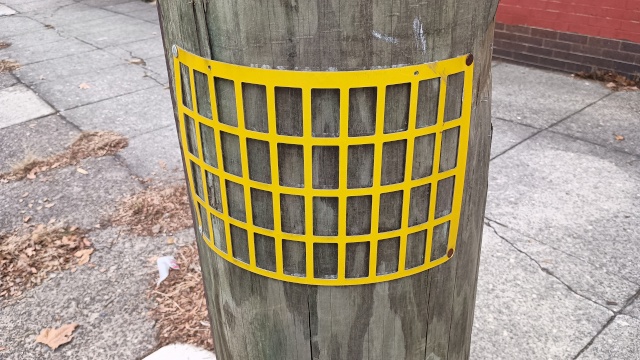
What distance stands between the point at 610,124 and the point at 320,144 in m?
4.39

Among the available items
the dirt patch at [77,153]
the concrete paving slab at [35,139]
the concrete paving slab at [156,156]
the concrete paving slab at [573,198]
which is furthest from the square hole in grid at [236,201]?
the concrete paving slab at [35,139]

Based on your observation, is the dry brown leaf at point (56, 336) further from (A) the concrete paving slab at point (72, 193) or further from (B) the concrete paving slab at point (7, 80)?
(B) the concrete paving slab at point (7, 80)

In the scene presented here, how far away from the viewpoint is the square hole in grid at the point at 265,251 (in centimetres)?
129

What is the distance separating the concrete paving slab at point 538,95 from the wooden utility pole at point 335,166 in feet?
12.5

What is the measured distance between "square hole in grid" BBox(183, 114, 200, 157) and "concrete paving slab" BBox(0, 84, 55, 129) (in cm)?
466

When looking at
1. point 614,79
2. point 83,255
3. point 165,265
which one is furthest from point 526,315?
point 614,79

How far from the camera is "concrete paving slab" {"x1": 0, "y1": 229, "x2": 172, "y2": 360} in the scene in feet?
8.90

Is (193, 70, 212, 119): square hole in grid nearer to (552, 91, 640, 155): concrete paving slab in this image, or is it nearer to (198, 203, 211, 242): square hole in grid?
(198, 203, 211, 242): square hole in grid

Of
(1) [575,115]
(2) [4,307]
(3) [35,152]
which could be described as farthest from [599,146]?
(3) [35,152]

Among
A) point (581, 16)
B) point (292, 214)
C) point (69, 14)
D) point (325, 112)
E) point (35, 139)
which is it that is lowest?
point (35, 139)

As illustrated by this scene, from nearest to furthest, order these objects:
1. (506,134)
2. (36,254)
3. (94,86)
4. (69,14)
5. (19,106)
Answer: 1. (36,254)
2. (506,134)
3. (19,106)
4. (94,86)
5. (69,14)

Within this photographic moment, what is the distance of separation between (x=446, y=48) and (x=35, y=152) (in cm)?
438

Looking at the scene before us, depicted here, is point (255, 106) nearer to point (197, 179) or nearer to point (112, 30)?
point (197, 179)

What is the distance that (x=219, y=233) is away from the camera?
4.54 feet
